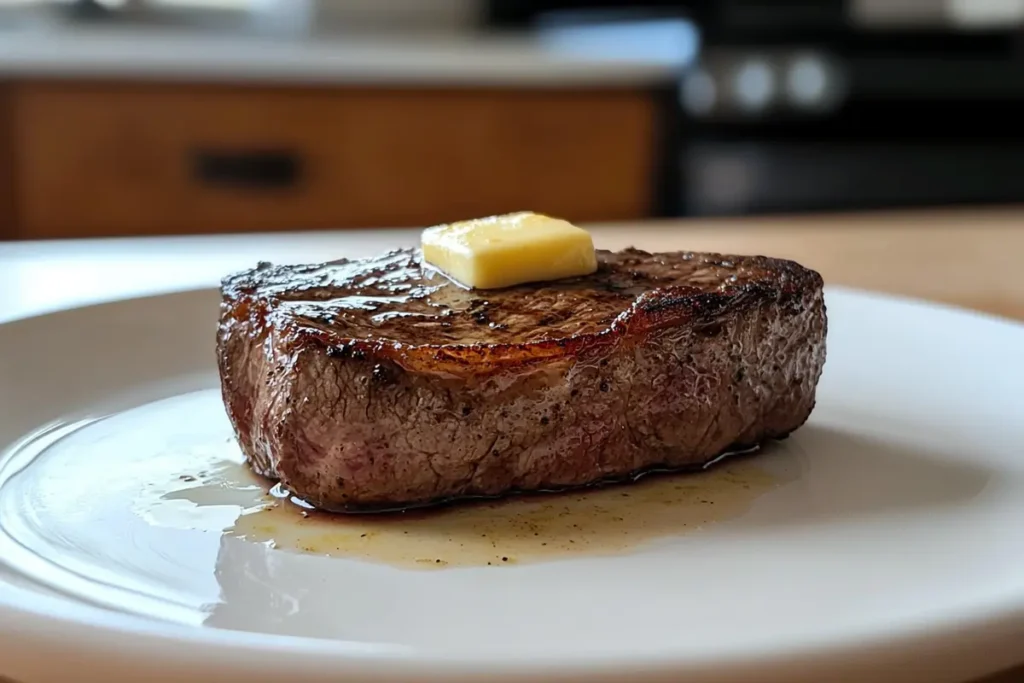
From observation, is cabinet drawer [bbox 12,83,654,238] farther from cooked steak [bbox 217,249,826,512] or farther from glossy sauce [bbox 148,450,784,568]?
glossy sauce [bbox 148,450,784,568]

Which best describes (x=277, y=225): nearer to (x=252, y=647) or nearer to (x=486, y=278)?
(x=486, y=278)

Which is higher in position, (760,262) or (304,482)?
(760,262)

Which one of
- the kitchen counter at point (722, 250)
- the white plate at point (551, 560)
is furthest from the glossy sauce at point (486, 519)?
the kitchen counter at point (722, 250)

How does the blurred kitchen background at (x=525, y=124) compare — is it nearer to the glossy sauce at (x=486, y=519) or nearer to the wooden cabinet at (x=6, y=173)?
the wooden cabinet at (x=6, y=173)

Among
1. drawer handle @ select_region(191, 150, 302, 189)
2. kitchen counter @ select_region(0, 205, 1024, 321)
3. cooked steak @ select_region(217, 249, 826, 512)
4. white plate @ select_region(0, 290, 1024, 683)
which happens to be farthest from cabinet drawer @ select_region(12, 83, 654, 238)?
cooked steak @ select_region(217, 249, 826, 512)

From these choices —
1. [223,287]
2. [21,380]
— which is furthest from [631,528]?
[21,380]

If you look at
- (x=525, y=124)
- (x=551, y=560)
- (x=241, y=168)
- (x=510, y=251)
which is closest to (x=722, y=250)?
(x=510, y=251)
